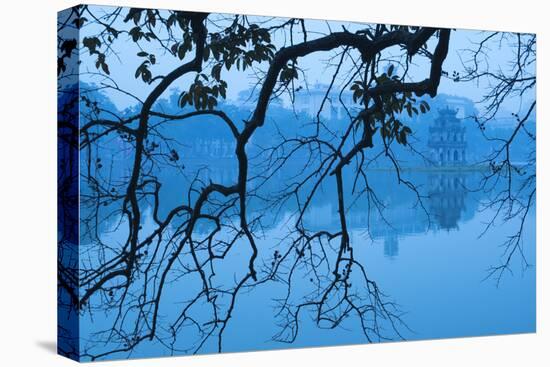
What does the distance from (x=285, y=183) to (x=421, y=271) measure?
1.21m

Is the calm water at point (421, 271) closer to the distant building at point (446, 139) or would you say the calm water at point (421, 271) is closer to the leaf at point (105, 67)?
the distant building at point (446, 139)

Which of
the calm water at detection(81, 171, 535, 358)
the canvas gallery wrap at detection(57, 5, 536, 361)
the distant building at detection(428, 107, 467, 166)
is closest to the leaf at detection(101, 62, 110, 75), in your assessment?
the canvas gallery wrap at detection(57, 5, 536, 361)

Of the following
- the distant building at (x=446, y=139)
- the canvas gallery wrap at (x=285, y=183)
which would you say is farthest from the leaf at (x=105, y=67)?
the distant building at (x=446, y=139)

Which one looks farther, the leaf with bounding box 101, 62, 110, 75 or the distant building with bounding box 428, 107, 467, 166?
the distant building with bounding box 428, 107, 467, 166

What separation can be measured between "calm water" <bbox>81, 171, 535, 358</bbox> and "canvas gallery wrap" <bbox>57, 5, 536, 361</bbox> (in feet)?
0.04

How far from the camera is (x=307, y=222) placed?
8844mm

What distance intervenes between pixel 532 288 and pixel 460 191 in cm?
93

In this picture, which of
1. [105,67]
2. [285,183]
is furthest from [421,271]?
[105,67]

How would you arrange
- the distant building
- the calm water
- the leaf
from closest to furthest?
the leaf → the calm water → the distant building

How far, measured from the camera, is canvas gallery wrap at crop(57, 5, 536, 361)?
822 cm

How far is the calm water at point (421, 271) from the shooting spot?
28.4ft

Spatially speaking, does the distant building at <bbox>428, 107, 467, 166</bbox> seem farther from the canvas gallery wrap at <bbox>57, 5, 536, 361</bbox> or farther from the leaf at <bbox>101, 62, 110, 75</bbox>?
the leaf at <bbox>101, 62, 110, 75</bbox>

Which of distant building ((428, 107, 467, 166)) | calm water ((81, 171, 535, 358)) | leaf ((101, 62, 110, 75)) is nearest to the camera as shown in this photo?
leaf ((101, 62, 110, 75))

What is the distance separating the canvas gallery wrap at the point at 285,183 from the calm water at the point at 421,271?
13 millimetres
